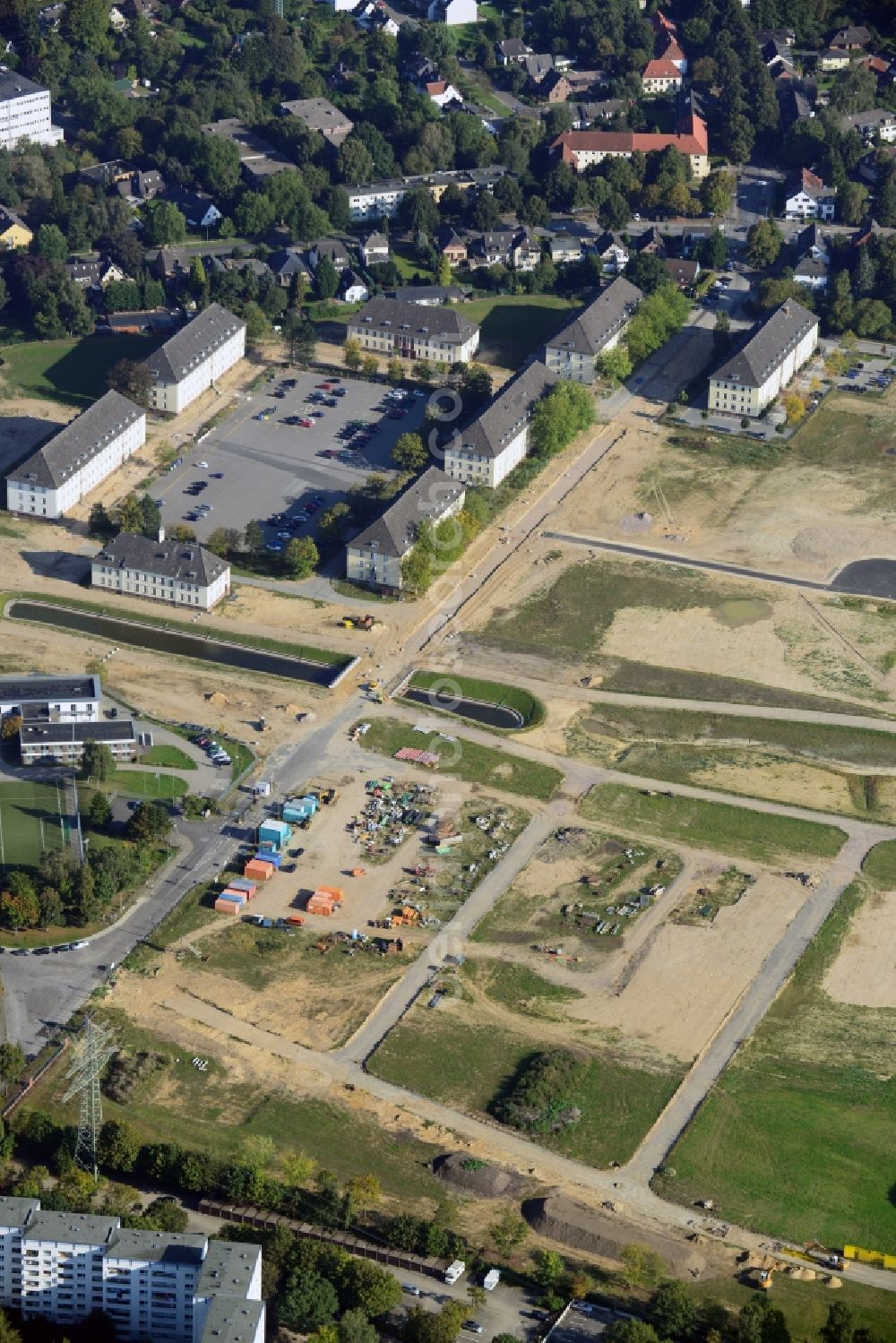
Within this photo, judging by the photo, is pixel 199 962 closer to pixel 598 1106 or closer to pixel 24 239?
pixel 598 1106

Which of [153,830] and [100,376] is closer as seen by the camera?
[153,830]

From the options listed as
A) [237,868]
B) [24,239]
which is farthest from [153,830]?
[24,239]

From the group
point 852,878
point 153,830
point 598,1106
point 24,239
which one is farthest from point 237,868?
point 24,239

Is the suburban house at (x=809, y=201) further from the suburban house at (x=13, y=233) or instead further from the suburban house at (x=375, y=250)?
the suburban house at (x=13, y=233)

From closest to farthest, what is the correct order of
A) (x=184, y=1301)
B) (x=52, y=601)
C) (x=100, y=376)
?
(x=184, y=1301)
(x=52, y=601)
(x=100, y=376)

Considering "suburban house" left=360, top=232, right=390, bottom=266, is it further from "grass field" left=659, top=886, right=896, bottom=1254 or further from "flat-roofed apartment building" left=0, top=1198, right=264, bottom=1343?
"flat-roofed apartment building" left=0, top=1198, right=264, bottom=1343

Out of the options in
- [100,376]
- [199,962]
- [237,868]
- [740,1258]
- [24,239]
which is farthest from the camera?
[24,239]

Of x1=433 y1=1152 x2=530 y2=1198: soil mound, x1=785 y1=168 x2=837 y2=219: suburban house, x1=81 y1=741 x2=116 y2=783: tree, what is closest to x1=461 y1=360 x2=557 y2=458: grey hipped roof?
x1=81 y1=741 x2=116 y2=783: tree
